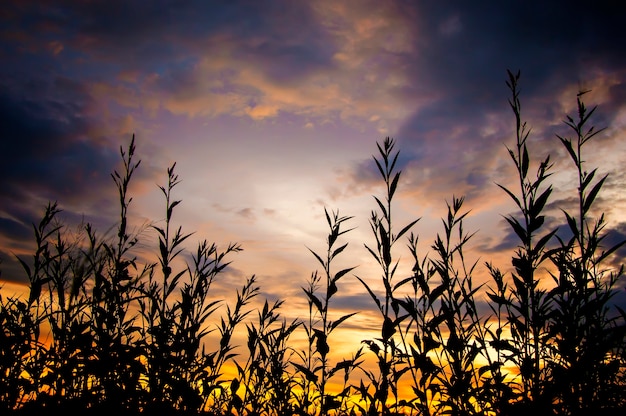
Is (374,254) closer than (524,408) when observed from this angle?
No

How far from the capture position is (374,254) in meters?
3.43

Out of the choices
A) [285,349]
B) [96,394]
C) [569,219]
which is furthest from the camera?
[285,349]

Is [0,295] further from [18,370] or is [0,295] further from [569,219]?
[569,219]

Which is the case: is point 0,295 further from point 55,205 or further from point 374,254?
point 374,254

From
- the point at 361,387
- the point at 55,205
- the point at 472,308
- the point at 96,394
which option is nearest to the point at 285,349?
the point at 361,387

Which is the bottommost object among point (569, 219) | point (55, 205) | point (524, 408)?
point (524, 408)

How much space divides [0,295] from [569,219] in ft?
18.4

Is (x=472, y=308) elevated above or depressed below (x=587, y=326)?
above

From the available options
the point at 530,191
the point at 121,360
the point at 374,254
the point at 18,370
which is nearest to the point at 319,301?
the point at 374,254

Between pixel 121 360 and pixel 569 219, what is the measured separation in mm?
3665

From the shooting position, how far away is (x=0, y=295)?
4477 millimetres

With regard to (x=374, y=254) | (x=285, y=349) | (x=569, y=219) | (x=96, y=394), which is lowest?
(x=96, y=394)

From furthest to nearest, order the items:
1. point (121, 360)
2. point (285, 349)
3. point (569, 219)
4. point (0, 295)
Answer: point (285, 349)
point (0, 295)
point (121, 360)
point (569, 219)

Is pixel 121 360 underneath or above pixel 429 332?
underneath
